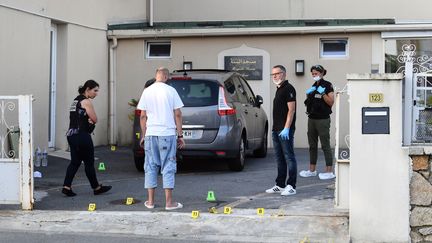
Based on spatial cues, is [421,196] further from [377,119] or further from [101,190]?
[101,190]

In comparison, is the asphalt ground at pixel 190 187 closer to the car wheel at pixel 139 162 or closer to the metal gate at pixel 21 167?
the car wheel at pixel 139 162

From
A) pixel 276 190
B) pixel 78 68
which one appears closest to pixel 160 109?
pixel 276 190

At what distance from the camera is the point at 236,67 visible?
14.8m

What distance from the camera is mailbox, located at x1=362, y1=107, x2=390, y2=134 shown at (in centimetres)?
611

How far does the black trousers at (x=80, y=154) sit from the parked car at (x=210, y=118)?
142 centimetres

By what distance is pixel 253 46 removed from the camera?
14750mm

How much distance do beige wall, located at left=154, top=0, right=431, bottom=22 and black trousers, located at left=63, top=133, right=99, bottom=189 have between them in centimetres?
849

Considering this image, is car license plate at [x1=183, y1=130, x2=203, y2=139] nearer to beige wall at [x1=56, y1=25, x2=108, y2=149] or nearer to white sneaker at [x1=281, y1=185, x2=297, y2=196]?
white sneaker at [x1=281, y1=185, x2=297, y2=196]

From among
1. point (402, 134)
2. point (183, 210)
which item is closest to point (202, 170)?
point (183, 210)

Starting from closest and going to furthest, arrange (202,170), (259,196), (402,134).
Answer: (402,134)
(259,196)
(202,170)

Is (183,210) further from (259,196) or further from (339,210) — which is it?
(339,210)

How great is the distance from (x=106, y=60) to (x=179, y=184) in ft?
22.1

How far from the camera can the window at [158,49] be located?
1529 cm

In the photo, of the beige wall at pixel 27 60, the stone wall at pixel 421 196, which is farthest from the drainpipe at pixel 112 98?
the stone wall at pixel 421 196
